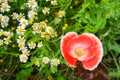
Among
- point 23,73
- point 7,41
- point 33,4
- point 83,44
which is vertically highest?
point 33,4

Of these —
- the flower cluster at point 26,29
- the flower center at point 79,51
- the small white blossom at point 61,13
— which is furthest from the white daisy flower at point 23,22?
the flower center at point 79,51

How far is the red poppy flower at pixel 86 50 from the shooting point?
209 cm

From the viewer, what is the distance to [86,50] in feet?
7.19

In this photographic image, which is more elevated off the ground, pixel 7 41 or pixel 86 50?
pixel 7 41

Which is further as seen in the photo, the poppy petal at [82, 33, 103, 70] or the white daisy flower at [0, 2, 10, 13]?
the white daisy flower at [0, 2, 10, 13]

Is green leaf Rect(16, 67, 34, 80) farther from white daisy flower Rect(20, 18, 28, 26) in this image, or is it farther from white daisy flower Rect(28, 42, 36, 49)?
white daisy flower Rect(20, 18, 28, 26)

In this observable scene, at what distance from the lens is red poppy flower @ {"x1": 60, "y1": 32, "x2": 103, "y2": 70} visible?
2094 mm

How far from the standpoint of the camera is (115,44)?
228 centimetres

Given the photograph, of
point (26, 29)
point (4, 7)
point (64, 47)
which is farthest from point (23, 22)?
point (64, 47)

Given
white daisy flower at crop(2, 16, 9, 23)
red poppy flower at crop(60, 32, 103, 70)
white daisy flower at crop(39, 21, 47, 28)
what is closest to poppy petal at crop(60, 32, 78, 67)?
red poppy flower at crop(60, 32, 103, 70)

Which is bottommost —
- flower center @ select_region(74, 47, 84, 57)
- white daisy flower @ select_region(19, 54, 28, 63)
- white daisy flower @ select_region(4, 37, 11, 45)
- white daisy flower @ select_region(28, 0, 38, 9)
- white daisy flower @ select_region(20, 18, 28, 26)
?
flower center @ select_region(74, 47, 84, 57)

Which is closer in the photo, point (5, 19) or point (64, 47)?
point (64, 47)

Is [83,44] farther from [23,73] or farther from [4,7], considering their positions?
[4,7]

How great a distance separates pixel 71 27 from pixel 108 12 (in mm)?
247
